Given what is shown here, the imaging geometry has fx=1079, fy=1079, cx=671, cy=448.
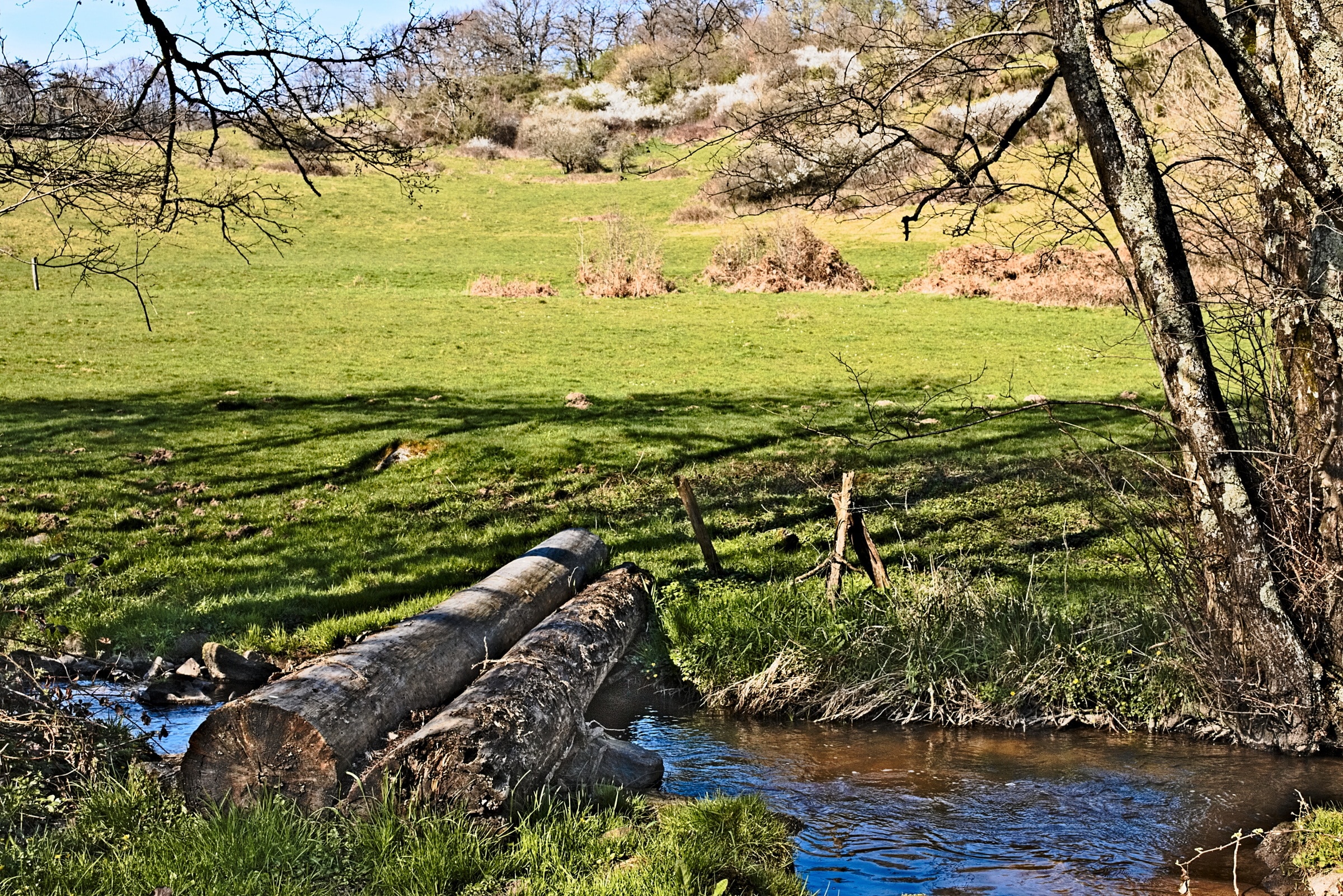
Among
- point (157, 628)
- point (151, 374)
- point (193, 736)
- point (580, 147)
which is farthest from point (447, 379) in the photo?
point (580, 147)

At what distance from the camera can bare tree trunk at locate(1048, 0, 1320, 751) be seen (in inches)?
234

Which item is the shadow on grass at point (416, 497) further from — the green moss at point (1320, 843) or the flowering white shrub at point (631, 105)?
the flowering white shrub at point (631, 105)

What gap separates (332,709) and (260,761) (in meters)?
0.39

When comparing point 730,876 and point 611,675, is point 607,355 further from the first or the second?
point 730,876

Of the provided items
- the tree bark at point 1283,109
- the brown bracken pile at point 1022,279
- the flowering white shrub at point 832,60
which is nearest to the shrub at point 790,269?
the brown bracken pile at point 1022,279

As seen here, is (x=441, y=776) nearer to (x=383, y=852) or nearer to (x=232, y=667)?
(x=383, y=852)

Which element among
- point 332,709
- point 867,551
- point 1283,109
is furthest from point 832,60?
point 332,709

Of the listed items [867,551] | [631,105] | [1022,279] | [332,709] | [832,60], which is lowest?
[332,709]

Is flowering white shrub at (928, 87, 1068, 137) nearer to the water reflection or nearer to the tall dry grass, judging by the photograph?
the tall dry grass

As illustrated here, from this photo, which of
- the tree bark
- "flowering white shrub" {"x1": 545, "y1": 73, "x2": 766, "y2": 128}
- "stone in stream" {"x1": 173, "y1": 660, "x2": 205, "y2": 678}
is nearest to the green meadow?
"stone in stream" {"x1": 173, "y1": 660, "x2": 205, "y2": 678}

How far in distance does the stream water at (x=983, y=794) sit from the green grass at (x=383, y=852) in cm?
50

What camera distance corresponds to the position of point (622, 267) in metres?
35.2

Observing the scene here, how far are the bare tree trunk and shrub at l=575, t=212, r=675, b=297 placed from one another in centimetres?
2920

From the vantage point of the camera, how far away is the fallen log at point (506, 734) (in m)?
5.04
